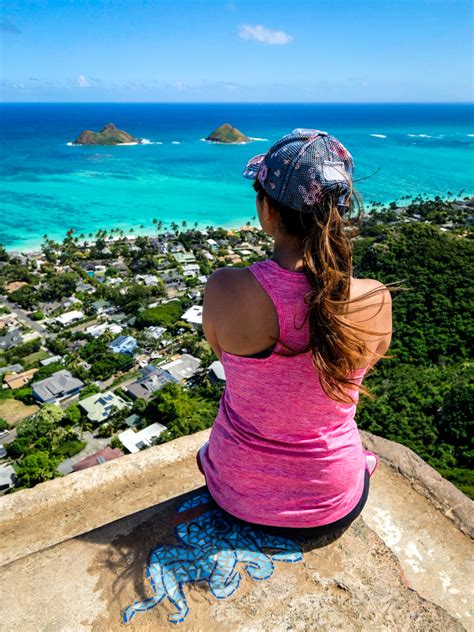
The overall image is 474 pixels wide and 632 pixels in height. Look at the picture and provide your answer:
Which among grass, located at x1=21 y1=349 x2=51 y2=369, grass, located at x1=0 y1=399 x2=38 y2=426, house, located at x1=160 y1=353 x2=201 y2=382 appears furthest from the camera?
grass, located at x1=21 y1=349 x2=51 y2=369

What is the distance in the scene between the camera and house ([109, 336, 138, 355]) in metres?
20.8

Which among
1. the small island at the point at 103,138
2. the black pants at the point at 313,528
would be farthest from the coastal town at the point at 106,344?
the small island at the point at 103,138

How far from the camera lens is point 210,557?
5.34 ft

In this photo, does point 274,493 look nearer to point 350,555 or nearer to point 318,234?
point 350,555

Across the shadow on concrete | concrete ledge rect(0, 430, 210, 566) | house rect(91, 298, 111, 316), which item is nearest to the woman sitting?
the shadow on concrete

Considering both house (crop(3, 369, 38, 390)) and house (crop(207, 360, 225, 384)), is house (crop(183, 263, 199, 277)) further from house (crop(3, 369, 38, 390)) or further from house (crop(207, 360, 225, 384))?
house (crop(3, 369, 38, 390))

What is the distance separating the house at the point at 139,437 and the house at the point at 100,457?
0.34m

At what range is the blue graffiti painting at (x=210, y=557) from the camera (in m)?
1.53

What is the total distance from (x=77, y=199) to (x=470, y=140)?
266 feet

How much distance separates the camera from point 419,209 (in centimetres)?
4022

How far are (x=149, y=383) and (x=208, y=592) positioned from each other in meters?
17.0

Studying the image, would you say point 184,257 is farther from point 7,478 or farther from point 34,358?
point 7,478

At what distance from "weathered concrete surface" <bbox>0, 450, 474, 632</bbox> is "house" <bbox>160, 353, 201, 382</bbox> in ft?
56.5

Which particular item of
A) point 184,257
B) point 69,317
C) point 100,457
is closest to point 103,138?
point 184,257
